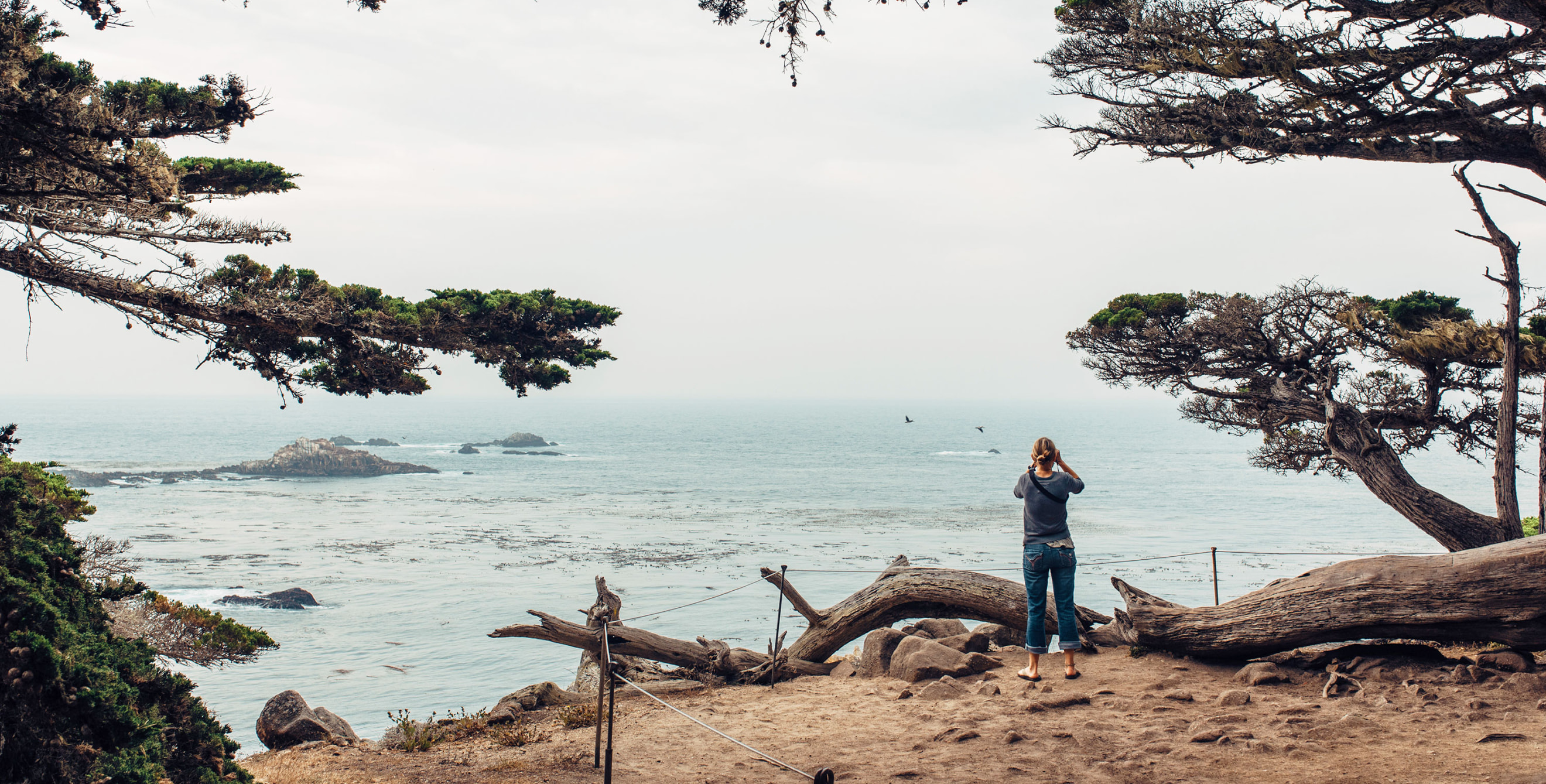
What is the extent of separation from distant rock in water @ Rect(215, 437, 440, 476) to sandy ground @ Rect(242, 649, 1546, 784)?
71839 mm

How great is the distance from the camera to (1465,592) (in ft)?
23.2

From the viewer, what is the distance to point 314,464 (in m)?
72.7

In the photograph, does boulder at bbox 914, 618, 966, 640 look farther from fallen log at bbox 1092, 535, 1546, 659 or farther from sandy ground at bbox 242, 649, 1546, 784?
fallen log at bbox 1092, 535, 1546, 659

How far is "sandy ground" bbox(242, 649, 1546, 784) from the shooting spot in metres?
5.58

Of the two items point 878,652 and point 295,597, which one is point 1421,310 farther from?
point 295,597

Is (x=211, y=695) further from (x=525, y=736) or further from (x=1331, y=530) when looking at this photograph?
(x=1331, y=530)

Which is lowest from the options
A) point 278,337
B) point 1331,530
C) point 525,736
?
point 1331,530

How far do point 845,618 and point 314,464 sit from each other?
243 ft

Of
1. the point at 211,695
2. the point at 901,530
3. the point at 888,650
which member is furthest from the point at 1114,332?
the point at 901,530

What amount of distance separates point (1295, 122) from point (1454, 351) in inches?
179

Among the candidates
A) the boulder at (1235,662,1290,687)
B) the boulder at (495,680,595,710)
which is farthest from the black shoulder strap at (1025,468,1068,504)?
the boulder at (495,680,595,710)

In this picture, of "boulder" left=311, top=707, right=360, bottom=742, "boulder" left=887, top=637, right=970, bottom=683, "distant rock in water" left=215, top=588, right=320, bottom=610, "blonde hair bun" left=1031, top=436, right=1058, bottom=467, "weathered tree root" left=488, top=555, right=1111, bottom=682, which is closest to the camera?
"blonde hair bun" left=1031, top=436, right=1058, bottom=467

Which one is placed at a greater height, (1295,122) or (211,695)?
(1295,122)

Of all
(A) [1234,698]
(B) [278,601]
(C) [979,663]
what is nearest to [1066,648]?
(C) [979,663]
